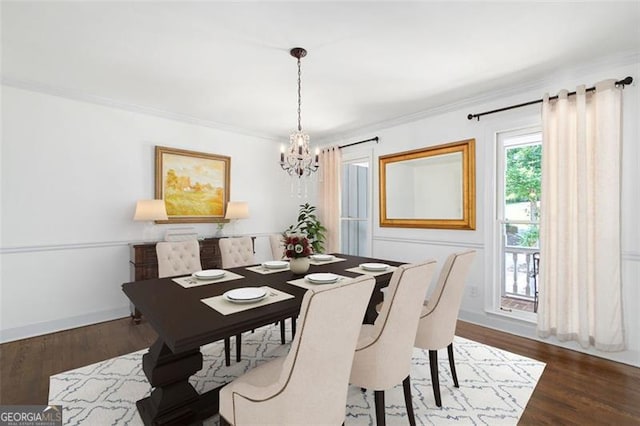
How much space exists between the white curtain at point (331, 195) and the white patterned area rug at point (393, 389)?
2504 mm

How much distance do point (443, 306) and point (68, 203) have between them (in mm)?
3975

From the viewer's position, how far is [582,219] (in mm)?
2707

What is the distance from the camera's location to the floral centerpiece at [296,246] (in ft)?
7.82

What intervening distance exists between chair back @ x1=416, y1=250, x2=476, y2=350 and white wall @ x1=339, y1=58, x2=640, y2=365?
176 cm

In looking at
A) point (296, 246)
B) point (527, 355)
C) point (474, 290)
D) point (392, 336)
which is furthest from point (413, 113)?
point (392, 336)

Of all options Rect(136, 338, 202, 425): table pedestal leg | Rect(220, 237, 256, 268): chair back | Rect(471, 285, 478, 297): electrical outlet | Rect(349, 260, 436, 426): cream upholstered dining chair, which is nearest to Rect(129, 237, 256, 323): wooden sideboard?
Rect(220, 237, 256, 268): chair back

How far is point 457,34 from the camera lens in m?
2.27

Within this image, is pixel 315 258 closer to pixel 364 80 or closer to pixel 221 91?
pixel 364 80

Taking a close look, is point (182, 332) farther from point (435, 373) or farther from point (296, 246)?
point (435, 373)

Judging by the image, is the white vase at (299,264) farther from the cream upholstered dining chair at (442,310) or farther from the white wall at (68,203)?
the white wall at (68,203)

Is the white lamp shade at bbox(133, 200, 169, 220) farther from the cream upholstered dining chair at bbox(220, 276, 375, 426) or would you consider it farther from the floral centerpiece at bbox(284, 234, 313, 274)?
the cream upholstered dining chair at bbox(220, 276, 375, 426)

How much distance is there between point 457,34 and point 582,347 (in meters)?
2.98

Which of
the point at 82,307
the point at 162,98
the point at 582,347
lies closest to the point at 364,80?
the point at 162,98

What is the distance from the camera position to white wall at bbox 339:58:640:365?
2553 millimetres
